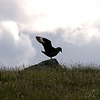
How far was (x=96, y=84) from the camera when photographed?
9914 millimetres

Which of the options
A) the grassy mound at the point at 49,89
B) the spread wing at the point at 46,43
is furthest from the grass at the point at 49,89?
the spread wing at the point at 46,43

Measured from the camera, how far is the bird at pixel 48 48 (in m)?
15.1

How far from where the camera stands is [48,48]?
50.5ft

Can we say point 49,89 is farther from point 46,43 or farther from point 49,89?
point 46,43

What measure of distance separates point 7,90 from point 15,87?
318 millimetres

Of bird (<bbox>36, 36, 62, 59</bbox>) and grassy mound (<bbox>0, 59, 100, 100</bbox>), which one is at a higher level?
bird (<bbox>36, 36, 62, 59</bbox>)

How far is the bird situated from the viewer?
49.7 feet

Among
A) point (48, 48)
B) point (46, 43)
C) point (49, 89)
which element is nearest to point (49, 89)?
point (49, 89)

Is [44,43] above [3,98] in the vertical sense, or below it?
above

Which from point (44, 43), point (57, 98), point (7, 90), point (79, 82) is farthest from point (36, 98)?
point (44, 43)

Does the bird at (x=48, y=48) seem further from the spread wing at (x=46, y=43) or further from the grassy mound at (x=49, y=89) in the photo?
the grassy mound at (x=49, y=89)

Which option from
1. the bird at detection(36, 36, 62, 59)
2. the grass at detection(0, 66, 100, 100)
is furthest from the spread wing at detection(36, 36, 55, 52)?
the grass at detection(0, 66, 100, 100)

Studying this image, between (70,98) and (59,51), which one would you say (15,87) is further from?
(59,51)

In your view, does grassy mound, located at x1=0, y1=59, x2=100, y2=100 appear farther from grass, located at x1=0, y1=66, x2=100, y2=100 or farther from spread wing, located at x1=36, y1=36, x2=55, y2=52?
spread wing, located at x1=36, y1=36, x2=55, y2=52
